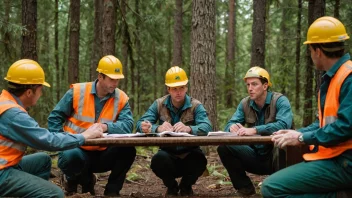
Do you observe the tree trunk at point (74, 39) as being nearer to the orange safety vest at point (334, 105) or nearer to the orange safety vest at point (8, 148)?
the orange safety vest at point (8, 148)

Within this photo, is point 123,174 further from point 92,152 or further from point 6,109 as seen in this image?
point 6,109

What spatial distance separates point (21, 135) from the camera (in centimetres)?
451

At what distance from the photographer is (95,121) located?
21.1 ft

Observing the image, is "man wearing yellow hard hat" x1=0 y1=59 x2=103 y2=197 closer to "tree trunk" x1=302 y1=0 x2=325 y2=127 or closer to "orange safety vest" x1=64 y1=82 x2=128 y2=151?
"orange safety vest" x1=64 y1=82 x2=128 y2=151

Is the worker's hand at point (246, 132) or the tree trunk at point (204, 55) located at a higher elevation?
the tree trunk at point (204, 55)

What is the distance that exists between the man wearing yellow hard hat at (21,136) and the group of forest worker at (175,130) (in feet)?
0.03

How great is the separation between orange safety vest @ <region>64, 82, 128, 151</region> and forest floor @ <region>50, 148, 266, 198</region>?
0.96 meters

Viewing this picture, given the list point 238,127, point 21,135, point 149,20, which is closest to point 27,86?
point 21,135

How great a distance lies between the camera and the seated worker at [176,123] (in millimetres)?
6445

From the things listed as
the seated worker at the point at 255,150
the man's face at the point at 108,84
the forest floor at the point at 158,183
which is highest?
the man's face at the point at 108,84

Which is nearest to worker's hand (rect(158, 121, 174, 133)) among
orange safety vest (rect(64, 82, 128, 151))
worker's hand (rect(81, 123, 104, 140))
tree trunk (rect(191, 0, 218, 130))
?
orange safety vest (rect(64, 82, 128, 151))

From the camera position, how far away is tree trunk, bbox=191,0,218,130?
9.05 metres

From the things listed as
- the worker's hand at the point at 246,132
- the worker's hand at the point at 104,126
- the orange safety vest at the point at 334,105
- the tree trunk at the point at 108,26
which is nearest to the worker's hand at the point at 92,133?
the worker's hand at the point at 104,126

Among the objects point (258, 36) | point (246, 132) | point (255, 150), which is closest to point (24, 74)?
point (246, 132)
